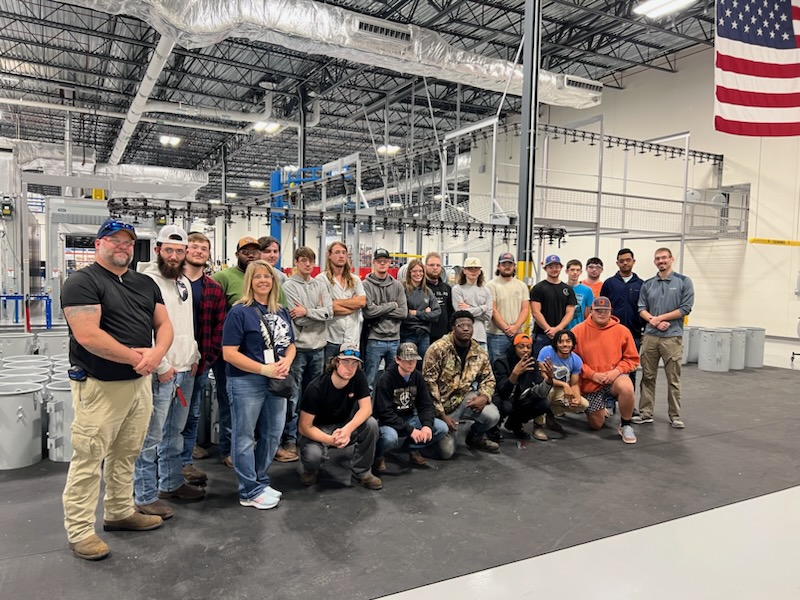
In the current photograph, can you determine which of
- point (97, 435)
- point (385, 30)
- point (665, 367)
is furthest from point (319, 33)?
point (97, 435)

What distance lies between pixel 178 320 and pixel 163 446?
82 centimetres

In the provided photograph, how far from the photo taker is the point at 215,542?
2887mm

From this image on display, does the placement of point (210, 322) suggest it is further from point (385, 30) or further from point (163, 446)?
point (385, 30)

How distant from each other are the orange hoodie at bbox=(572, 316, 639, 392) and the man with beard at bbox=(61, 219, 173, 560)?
3885mm

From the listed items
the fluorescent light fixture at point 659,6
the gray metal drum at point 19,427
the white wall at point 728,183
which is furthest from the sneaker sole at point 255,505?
the white wall at point 728,183

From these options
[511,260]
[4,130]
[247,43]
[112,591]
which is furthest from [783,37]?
[4,130]

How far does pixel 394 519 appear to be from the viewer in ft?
10.6

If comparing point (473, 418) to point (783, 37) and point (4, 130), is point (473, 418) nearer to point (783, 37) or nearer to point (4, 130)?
point (783, 37)

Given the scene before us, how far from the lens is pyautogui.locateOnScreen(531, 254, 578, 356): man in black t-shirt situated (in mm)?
5496

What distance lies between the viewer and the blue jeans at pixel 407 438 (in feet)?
12.7

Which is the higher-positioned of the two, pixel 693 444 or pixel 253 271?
pixel 253 271

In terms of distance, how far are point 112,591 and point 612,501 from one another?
2963 mm

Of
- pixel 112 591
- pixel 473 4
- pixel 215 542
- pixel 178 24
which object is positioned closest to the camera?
pixel 112 591

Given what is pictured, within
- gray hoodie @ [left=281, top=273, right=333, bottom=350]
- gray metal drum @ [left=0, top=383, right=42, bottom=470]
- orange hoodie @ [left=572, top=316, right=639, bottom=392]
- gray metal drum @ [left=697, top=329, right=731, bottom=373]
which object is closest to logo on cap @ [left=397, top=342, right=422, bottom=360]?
gray hoodie @ [left=281, top=273, right=333, bottom=350]
